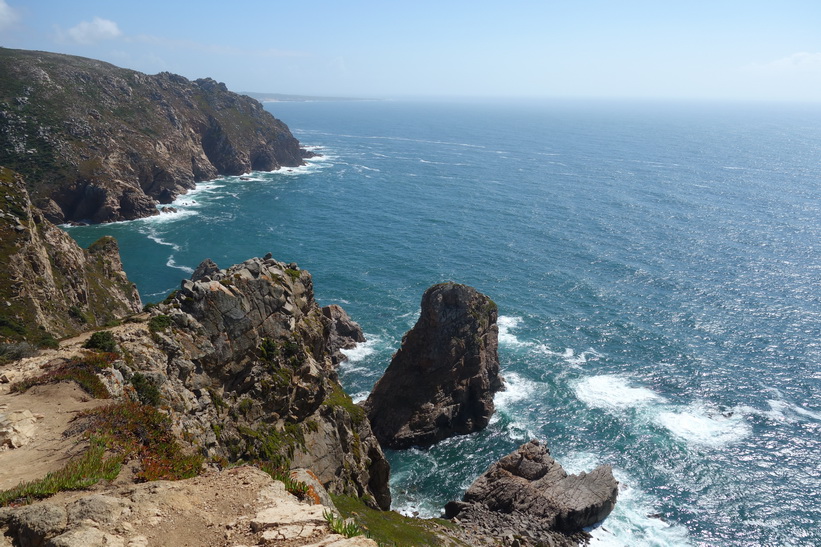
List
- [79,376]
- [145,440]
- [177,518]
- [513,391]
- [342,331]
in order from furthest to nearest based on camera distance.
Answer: [342,331] → [513,391] → [79,376] → [145,440] → [177,518]

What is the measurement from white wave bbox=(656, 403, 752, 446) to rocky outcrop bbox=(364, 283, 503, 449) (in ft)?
72.1

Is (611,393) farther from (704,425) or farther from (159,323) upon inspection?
(159,323)

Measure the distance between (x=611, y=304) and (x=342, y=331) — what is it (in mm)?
47299

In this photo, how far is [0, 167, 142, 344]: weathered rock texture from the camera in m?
56.2

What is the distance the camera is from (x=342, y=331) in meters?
81.9

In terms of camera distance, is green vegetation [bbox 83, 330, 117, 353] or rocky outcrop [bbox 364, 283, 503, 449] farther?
rocky outcrop [bbox 364, 283, 503, 449]

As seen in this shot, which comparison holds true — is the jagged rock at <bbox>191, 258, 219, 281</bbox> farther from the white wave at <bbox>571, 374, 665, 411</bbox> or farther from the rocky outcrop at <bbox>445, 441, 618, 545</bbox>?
the white wave at <bbox>571, 374, 665, 411</bbox>

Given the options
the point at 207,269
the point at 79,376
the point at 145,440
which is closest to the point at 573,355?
the point at 207,269

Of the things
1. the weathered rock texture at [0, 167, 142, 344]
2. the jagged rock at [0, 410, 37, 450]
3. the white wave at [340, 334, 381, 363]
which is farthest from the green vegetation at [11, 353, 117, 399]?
the white wave at [340, 334, 381, 363]

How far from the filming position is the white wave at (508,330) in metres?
81.8

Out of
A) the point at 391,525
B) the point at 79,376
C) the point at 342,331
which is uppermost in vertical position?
the point at 79,376

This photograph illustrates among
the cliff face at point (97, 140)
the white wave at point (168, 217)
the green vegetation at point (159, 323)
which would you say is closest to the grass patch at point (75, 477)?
the green vegetation at point (159, 323)

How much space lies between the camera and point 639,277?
10119cm

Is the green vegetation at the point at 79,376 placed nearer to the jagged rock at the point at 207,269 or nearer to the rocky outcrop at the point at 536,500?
the rocky outcrop at the point at 536,500
